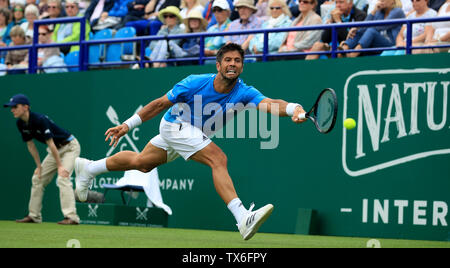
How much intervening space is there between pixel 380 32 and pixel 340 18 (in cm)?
88

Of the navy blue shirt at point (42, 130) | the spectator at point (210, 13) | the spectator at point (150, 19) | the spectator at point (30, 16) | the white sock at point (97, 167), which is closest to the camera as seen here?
the white sock at point (97, 167)

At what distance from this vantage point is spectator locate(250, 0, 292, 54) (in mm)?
12745

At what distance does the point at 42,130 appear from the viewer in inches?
491

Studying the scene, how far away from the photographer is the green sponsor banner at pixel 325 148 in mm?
10453

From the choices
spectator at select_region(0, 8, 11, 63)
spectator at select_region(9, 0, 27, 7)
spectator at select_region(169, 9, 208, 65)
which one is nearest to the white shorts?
spectator at select_region(169, 9, 208, 65)

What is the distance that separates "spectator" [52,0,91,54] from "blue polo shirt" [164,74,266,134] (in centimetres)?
721

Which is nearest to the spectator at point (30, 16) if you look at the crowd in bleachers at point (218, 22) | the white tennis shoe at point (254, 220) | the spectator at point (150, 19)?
the crowd in bleachers at point (218, 22)

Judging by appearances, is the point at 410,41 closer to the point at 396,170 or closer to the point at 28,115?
the point at 396,170

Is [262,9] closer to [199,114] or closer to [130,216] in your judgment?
[130,216]

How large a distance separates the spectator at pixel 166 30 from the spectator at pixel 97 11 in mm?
2527

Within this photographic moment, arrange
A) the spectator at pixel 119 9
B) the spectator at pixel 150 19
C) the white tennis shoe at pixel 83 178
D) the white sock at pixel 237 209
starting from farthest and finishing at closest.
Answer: the spectator at pixel 119 9 → the spectator at pixel 150 19 → the white tennis shoe at pixel 83 178 → the white sock at pixel 237 209

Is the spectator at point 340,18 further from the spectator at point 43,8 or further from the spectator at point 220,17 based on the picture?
the spectator at point 43,8

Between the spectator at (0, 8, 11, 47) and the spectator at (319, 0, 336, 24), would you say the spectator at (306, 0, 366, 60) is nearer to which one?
the spectator at (319, 0, 336, 24)

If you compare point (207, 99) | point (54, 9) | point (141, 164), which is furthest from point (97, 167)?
point (54, 9)
